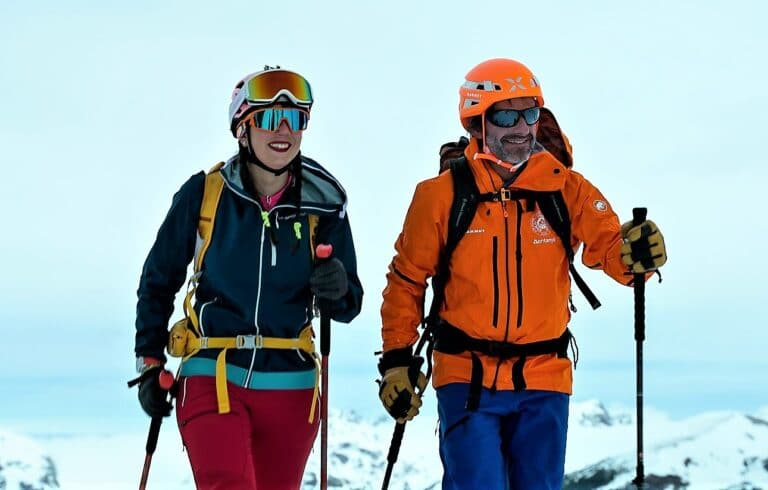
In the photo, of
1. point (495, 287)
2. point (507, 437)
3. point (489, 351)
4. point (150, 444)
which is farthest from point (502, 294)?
point (150, 444)

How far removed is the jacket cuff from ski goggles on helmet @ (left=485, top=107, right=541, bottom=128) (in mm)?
1502

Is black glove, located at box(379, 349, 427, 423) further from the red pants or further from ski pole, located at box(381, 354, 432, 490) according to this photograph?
the red pants

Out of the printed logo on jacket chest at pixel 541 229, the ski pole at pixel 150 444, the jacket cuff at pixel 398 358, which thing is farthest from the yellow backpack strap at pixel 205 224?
the printed logo on jacket chest at pixel 541 229

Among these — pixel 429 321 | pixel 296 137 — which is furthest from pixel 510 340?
pixel 296 137

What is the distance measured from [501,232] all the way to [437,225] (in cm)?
40

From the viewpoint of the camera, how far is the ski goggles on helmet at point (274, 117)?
24.7 ft

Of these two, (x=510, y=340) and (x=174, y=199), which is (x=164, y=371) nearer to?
(x=174, y=199)

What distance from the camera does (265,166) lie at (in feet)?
24.9

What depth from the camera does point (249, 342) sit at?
737 centimetres

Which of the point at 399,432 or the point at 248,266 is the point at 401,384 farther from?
the point at 248,266

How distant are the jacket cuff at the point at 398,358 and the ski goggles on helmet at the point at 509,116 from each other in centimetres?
150

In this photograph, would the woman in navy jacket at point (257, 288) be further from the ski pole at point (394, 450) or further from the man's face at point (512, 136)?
the man's face at point (512, 136)

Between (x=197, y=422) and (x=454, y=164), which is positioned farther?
(x=454, y=164)

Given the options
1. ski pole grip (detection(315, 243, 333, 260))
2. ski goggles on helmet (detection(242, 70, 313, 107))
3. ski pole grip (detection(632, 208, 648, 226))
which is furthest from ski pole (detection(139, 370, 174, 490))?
ski pole grip (detection(632, 208, 648, 226))
